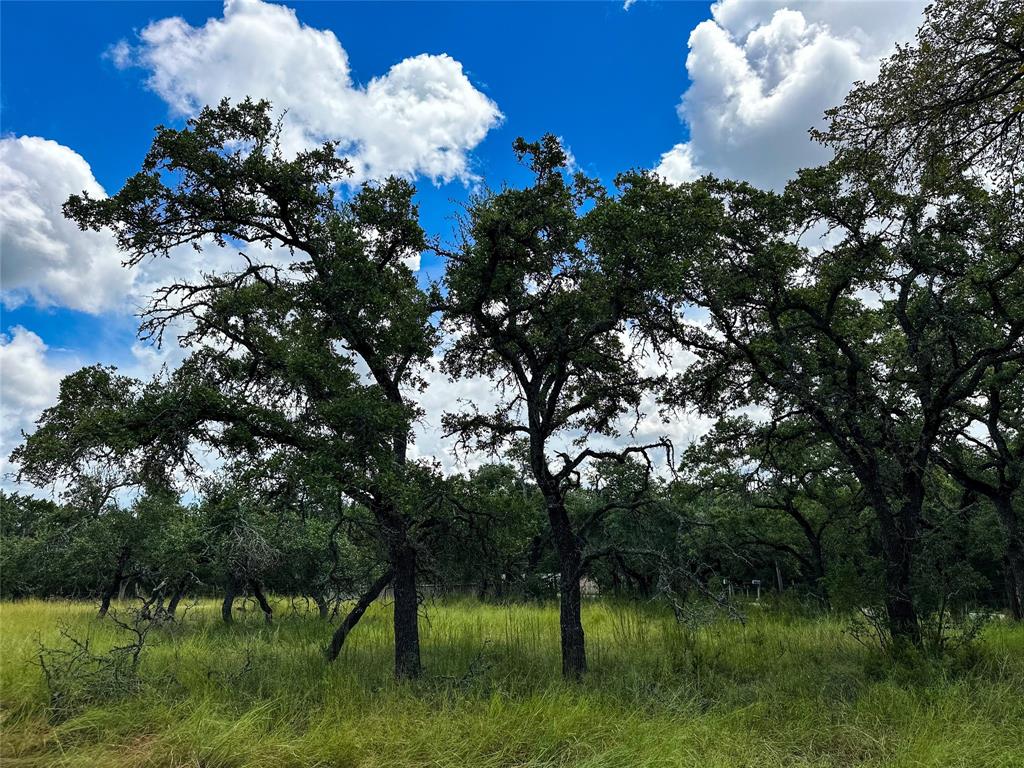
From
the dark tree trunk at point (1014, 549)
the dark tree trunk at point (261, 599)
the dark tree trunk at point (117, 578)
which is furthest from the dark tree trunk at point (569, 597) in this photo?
the dark tree trunk at point (117, 578)

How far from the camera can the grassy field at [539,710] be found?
21.1 feet

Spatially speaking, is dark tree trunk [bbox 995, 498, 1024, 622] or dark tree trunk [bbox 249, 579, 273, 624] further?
dark tree trunk [bbox 249, 579, 273, 624]

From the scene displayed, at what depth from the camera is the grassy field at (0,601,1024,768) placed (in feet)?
21.1

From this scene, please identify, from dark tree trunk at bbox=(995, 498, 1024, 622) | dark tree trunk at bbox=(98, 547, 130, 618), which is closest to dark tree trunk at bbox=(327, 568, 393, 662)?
dark tree trunk at bbox=(98, 547, 130, 618)

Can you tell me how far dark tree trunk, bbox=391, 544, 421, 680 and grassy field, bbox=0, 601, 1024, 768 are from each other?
59cm

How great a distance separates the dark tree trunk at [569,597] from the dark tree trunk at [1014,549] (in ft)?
37.4

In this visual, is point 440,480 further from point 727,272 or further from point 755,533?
point 755,533

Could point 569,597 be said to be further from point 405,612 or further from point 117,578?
point 117,578

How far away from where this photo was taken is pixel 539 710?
25.4 feet

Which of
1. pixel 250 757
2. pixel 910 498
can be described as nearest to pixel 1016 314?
pixel 910 498

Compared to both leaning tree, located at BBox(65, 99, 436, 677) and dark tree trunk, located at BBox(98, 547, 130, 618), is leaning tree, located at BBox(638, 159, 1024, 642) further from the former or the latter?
dark tree trunk, located at BBox(98, 547, 130, 618)

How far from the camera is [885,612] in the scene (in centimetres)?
1148

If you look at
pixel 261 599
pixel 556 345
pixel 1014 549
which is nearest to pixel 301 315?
pixel 556 345

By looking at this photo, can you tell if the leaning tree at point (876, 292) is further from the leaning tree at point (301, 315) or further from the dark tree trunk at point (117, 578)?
the dark tree trunk at point (117, 578)
